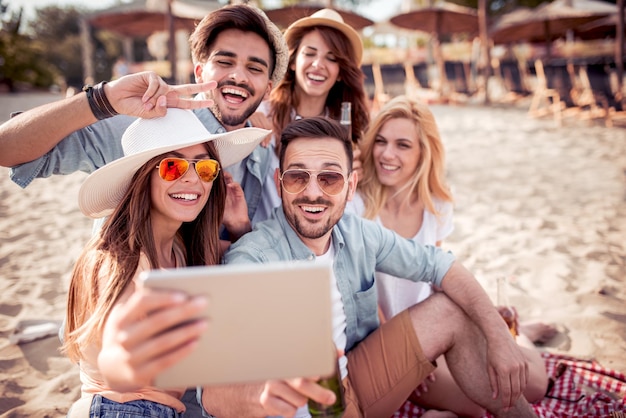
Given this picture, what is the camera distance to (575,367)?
8.75ft

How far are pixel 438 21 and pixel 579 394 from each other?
1226 cm

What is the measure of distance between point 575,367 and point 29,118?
3.26m

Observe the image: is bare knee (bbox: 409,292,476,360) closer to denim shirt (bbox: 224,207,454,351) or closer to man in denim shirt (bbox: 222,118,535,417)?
man in denim shirt (bbox: 222,118,535,417)

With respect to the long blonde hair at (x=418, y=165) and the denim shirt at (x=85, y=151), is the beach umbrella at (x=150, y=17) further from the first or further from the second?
the denim shirt at (x=85, y=151)

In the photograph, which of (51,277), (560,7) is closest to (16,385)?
(51,277)

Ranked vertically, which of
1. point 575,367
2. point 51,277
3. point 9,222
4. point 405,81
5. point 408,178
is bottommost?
point 575,367

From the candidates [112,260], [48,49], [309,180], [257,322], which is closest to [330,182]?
[309,180]

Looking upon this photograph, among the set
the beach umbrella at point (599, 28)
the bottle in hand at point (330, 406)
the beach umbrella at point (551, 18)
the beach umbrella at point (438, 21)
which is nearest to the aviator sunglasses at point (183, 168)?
the bottle in hand at point (330, 406)

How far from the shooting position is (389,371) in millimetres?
2088

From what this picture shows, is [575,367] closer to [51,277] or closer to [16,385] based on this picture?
[16,385]

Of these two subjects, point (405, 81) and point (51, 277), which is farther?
point (405, 81)

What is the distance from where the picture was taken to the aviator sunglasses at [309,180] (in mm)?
2023

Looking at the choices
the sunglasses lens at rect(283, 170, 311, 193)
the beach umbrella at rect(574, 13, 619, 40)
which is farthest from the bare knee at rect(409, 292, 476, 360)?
the beach umbrella at rect(574, 13, 619, 40)

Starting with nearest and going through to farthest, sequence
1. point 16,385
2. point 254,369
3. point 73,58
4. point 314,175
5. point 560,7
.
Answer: point 254,369, point 314,175, point 16,385, point 560,7, point 73,58
